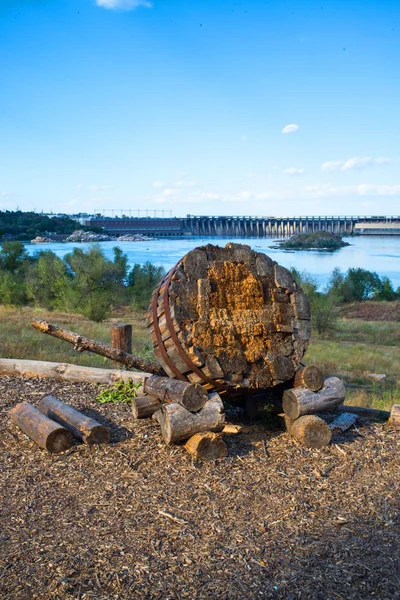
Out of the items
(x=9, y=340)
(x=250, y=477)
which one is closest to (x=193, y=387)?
(x=250, y=477)

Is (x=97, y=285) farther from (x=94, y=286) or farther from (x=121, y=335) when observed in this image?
(x=121, y=335)

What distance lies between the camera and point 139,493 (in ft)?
13.1

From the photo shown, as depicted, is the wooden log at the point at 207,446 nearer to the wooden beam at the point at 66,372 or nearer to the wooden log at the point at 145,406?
the wooden log at the point at 145,406

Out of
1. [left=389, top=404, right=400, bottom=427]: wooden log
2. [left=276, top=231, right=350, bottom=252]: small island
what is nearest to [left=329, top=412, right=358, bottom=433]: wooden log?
[left=389, top=404, right=400, bottom=427]: wooden log

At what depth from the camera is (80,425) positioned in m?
4.84

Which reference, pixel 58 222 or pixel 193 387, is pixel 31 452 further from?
pixel 58 222

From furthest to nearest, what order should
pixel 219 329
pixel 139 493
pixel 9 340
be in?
pixel 9 340, pixel 219 329, pixel 139 493

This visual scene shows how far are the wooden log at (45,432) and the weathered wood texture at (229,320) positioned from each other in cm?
117

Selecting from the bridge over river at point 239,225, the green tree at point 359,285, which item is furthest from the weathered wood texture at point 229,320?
the bridge over river at point 239,225

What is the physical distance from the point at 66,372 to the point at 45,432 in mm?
2470

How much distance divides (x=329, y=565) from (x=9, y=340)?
8703 millimetres

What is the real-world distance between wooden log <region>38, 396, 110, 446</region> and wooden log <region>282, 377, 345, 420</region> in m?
1.79


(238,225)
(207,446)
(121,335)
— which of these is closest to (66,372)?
(121,335)

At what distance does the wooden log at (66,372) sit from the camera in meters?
6.89
